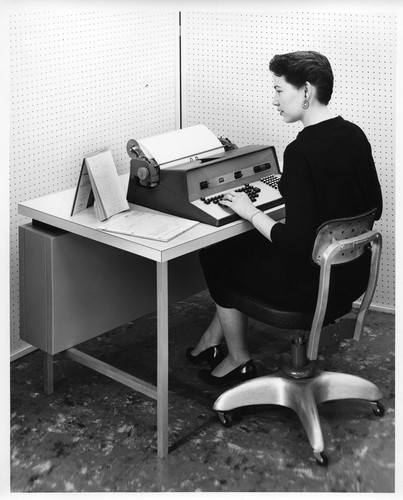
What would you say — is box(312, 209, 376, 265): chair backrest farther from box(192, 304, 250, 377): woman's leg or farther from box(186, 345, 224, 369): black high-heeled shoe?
box(186, 345, 224, 369): black high-heeled shoe

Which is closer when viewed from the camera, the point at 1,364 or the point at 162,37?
the point at 1,364

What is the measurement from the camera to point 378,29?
4164mm

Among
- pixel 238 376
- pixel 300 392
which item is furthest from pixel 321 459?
pixel 238 376

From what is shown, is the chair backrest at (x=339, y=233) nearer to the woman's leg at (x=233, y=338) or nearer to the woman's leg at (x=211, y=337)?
the woman's leg at (x=233, y=338)

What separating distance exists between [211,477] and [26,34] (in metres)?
1.79

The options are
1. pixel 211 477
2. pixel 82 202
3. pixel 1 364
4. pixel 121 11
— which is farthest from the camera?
→ pixel 121 11

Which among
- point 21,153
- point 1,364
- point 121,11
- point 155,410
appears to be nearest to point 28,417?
point 155,410

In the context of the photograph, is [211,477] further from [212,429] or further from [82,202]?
[82,202]

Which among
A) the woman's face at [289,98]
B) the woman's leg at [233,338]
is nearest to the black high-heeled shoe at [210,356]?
the woman's leg at [233,338]

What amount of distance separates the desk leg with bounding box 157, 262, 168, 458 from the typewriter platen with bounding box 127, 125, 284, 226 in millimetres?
299

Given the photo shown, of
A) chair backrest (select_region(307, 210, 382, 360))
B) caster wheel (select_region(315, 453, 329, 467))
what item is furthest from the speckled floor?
chair backrest (select_region(307, 210, 382, 360))

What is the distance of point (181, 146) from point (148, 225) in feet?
1.53

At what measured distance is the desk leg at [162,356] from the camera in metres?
3.15

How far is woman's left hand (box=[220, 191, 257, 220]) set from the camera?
3.32m
